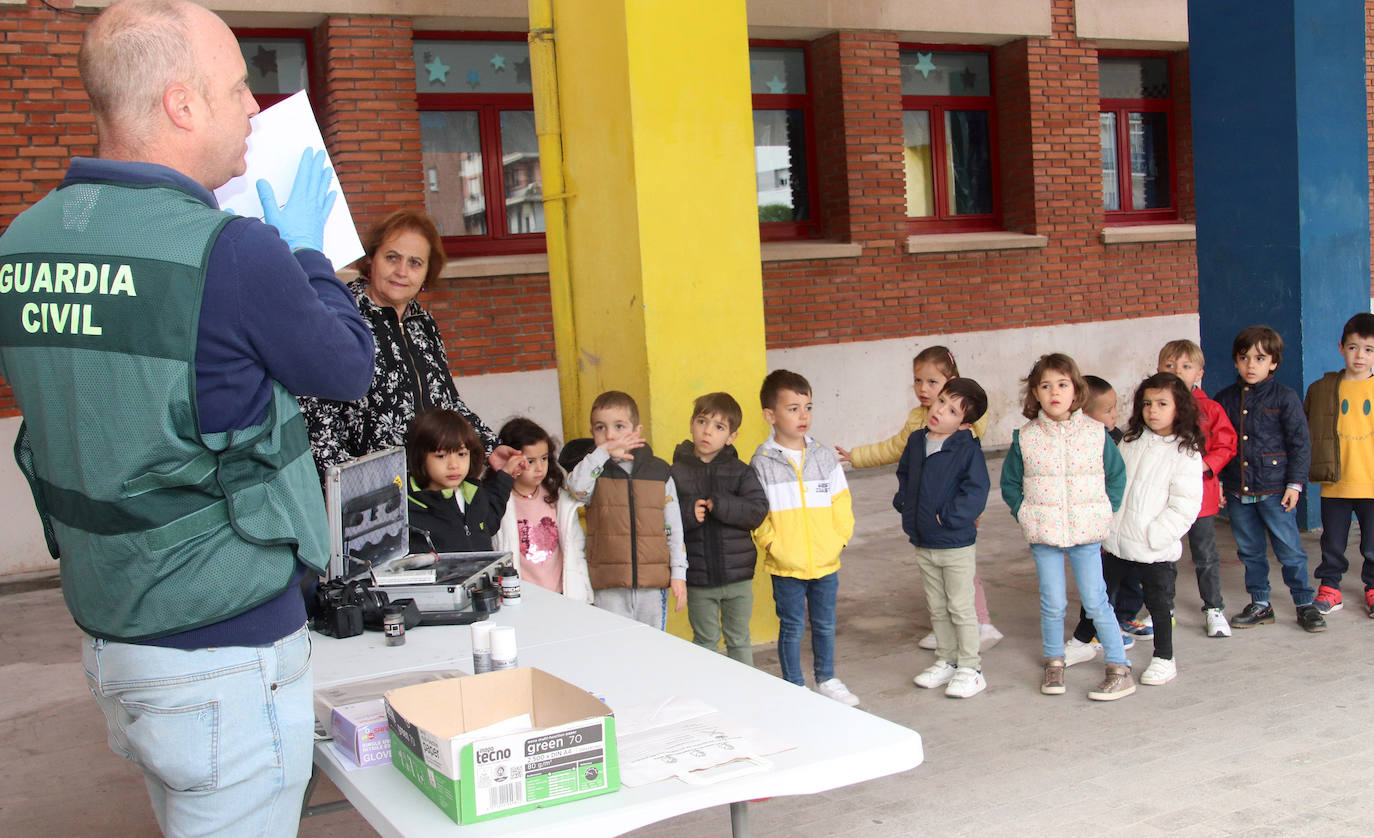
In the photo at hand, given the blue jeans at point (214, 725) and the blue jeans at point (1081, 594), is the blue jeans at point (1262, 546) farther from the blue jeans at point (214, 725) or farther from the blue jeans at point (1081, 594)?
the blue jeans at point (214, 725)

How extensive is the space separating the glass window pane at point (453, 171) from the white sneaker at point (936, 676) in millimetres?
6300

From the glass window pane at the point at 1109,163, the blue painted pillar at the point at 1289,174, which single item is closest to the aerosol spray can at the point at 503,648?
the blue painted pillar at the point at 1289,174

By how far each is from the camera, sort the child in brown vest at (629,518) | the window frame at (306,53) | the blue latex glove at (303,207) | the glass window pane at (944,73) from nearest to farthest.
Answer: the blue latex glove at (303,207) < the child in brown vest at (629,518) < the window frame at (306,53) < the glass window pane at (944,73)

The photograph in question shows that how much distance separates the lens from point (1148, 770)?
3814 mm

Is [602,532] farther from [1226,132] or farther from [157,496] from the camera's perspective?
[1226,132]

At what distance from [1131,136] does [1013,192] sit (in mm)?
1898

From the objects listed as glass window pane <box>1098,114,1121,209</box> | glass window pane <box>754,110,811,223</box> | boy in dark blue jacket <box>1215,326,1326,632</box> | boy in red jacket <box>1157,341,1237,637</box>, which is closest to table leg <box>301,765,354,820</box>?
boy in red jacket <box>1157,341,1237,637</box>

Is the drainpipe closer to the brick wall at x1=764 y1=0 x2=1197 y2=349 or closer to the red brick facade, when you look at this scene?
the red brick facade

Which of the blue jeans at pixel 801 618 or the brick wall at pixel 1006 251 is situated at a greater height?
the brick wall at pixel 1006 251

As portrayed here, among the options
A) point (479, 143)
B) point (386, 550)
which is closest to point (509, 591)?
point (386, 550)

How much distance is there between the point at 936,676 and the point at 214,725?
3.65 meters

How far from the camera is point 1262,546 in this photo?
5.51 m

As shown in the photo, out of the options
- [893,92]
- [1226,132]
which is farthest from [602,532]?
[893,92]

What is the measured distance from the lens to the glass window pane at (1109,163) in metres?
12.5
